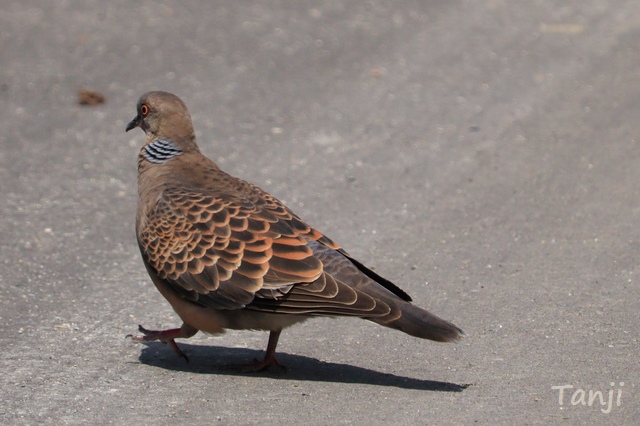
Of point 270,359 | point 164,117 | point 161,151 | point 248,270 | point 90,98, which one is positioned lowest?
point 270,359

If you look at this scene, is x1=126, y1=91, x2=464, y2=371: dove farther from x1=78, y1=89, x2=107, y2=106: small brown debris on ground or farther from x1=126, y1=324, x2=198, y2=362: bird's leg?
x1=78, y1=89, x2=107, y2=106: small brown debris on ground

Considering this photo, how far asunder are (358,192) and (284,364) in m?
2.31

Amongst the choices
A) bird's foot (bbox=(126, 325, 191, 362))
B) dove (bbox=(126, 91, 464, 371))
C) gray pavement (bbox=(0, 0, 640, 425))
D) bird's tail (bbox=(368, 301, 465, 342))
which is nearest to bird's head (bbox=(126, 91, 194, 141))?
dove (bbox=(126, 91, 464, 371))

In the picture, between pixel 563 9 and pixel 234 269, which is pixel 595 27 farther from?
pixel 234 269

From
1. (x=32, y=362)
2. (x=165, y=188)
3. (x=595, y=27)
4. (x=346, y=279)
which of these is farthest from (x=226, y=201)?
(x=595, y=27)

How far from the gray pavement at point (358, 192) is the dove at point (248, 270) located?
0.30 meters

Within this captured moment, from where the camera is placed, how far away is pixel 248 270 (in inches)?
193

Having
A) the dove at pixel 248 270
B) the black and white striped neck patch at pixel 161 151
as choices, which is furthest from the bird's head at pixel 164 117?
the dove at pixel 248 270

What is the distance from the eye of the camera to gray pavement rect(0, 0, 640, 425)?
4.82 m

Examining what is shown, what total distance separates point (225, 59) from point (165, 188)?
13.7 ft

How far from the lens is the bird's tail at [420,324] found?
4699mm

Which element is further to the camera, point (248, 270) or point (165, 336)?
point (165, 336)

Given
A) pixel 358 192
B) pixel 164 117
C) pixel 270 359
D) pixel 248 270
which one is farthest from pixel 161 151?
pixel 358 192

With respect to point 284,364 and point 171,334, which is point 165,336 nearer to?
point 171,334
